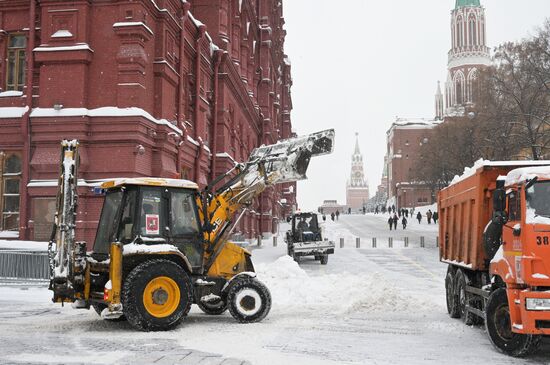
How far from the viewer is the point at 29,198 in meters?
19.0

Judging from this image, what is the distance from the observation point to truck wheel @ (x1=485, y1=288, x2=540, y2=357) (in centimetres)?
880

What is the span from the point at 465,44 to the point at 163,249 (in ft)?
438

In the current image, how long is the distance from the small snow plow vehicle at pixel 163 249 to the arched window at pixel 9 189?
9.43 meters

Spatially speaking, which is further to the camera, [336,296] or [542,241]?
[336,296]

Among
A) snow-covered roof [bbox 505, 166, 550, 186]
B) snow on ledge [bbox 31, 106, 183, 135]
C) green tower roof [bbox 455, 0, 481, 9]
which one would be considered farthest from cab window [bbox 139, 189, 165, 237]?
green tower roof [bbox 455, 0, 481, 9]

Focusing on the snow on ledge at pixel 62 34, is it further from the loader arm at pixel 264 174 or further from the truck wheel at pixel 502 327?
the truck wheel at pixel 502 327

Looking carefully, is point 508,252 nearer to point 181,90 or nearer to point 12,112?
point 181,90

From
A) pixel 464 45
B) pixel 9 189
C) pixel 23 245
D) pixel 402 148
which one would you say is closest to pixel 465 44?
pixel 464 45

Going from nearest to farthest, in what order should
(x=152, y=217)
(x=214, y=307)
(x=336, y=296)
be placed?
(x=152, y=217) < (x=214, y=307) < (x=336, y=296)

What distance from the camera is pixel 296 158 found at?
12438 mm

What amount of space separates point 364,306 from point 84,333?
5.94m

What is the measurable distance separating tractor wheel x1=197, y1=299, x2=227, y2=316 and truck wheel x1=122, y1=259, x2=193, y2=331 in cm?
172

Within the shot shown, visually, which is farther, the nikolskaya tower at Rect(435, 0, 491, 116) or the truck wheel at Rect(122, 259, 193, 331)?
the nikolskaya tower at Rect(435, 0, 491, 116)

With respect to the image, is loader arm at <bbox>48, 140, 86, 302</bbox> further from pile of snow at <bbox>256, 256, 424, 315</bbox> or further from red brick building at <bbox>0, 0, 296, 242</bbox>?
red brick building at <bbox>0, 0, 296, 242</bbox>
